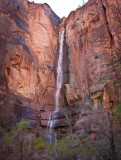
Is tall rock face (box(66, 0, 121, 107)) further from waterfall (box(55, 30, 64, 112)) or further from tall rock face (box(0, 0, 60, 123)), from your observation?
tall rock face (box(0, 0, 60, 123))

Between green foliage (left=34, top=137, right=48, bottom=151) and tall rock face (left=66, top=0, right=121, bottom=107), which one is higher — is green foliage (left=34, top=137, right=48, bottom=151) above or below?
below

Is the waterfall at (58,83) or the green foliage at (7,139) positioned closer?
the green foliage at (7,139)

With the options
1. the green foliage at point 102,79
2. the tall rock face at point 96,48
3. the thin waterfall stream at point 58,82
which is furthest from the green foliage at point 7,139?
the green foliage at point 102,79

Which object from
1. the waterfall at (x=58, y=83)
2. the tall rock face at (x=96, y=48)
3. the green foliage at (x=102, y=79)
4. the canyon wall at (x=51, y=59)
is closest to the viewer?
the canyon wall at (x=51, y=59)

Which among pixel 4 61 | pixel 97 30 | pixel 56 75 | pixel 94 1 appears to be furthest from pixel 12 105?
pixel 94 1

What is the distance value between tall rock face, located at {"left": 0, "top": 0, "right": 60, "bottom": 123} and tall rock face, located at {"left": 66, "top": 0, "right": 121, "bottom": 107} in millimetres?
4107

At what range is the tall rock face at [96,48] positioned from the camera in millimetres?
18897

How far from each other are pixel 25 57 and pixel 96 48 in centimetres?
1017

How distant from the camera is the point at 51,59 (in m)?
26.9

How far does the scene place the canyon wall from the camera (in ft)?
60.2

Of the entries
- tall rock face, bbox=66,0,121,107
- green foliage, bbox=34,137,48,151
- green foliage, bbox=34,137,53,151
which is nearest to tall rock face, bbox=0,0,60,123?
green foliage, bbox=34,137,48,151

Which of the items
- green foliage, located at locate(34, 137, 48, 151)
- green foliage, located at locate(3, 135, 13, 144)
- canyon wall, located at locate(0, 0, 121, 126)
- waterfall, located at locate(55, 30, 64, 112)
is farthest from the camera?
waterfall, located at locate(55, 30, 64, 112)

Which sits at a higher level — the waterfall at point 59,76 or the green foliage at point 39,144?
the waterfall at point 59,76

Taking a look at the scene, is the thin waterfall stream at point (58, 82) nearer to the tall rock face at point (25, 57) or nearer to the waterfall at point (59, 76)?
the waterfall at point (59, 76)
